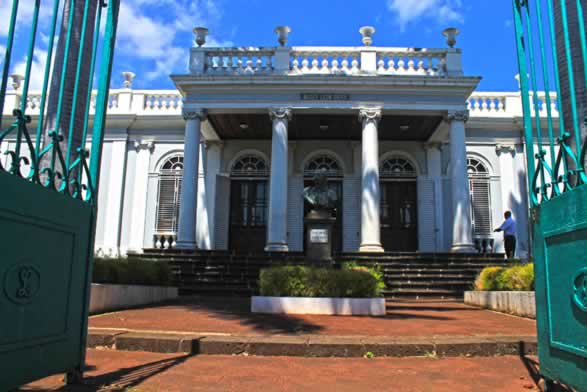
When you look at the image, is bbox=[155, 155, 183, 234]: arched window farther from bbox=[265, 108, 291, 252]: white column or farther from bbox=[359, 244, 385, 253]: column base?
bbox=[359, 244, 385, 253]: column base

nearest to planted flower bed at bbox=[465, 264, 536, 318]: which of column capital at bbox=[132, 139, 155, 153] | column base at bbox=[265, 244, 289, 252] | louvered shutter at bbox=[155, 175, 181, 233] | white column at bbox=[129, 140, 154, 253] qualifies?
column base at bbox=[265, 244, 289, 252]

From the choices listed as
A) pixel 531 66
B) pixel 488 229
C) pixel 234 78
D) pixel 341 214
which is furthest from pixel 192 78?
pixel 531 66

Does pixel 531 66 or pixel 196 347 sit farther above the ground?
pixel 531 66

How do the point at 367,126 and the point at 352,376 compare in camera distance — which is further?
the point at 367,126

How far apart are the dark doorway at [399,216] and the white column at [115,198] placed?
967 cm

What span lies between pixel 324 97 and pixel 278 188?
332 cm

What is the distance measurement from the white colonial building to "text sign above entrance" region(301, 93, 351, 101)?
1.3 inches

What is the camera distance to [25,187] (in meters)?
2.50

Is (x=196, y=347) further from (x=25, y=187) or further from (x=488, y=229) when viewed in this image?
(x=488, y=229)

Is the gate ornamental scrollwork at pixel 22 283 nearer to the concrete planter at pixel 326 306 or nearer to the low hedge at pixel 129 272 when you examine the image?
the concrete planter at pixel 326 306

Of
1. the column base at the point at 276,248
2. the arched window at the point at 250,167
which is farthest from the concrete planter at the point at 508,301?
the arched window at the point at 250,167

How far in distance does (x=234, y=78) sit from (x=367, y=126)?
4.41m

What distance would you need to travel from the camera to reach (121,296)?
315 inches

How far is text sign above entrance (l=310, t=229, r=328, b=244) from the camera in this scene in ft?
40.2
